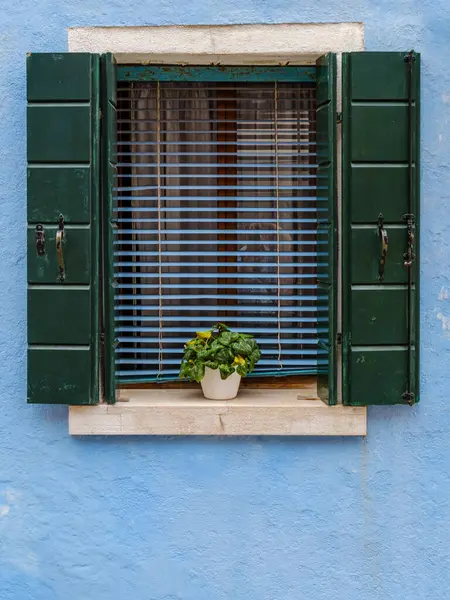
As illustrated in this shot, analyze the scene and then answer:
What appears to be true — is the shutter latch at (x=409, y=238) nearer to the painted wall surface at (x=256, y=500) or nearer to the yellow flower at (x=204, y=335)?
the painted wall surface at (x=256, y=500)

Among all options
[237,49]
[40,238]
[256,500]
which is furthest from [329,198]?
[256,500]

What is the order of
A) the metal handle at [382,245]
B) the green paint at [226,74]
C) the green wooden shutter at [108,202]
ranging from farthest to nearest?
1. the green paint at [226,74]
2. the green wooden shutter at [108,202]
3. the metal handle at [382,245]

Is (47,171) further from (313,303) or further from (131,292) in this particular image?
(313,303)

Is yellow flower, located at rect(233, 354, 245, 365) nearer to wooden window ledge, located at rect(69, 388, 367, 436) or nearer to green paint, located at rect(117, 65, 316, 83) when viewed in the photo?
wooden window ledge, located at rect(69, 388, 367, 436)

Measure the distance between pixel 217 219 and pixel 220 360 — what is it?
2.20ft

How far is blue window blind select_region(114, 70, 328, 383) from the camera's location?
3.52 meters

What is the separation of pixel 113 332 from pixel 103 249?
0.36 metres

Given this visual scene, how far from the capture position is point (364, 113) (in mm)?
3201

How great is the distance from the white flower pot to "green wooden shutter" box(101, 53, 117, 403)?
1.35 feet

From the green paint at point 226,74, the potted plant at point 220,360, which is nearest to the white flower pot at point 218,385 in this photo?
the potted plant at point 220,360

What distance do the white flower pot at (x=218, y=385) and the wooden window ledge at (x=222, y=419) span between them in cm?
9

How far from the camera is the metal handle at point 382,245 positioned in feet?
10.3

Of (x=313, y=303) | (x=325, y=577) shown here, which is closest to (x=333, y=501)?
(x=325, y=577)

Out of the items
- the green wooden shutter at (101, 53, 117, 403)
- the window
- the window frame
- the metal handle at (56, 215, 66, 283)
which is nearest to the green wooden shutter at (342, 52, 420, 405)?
the window
